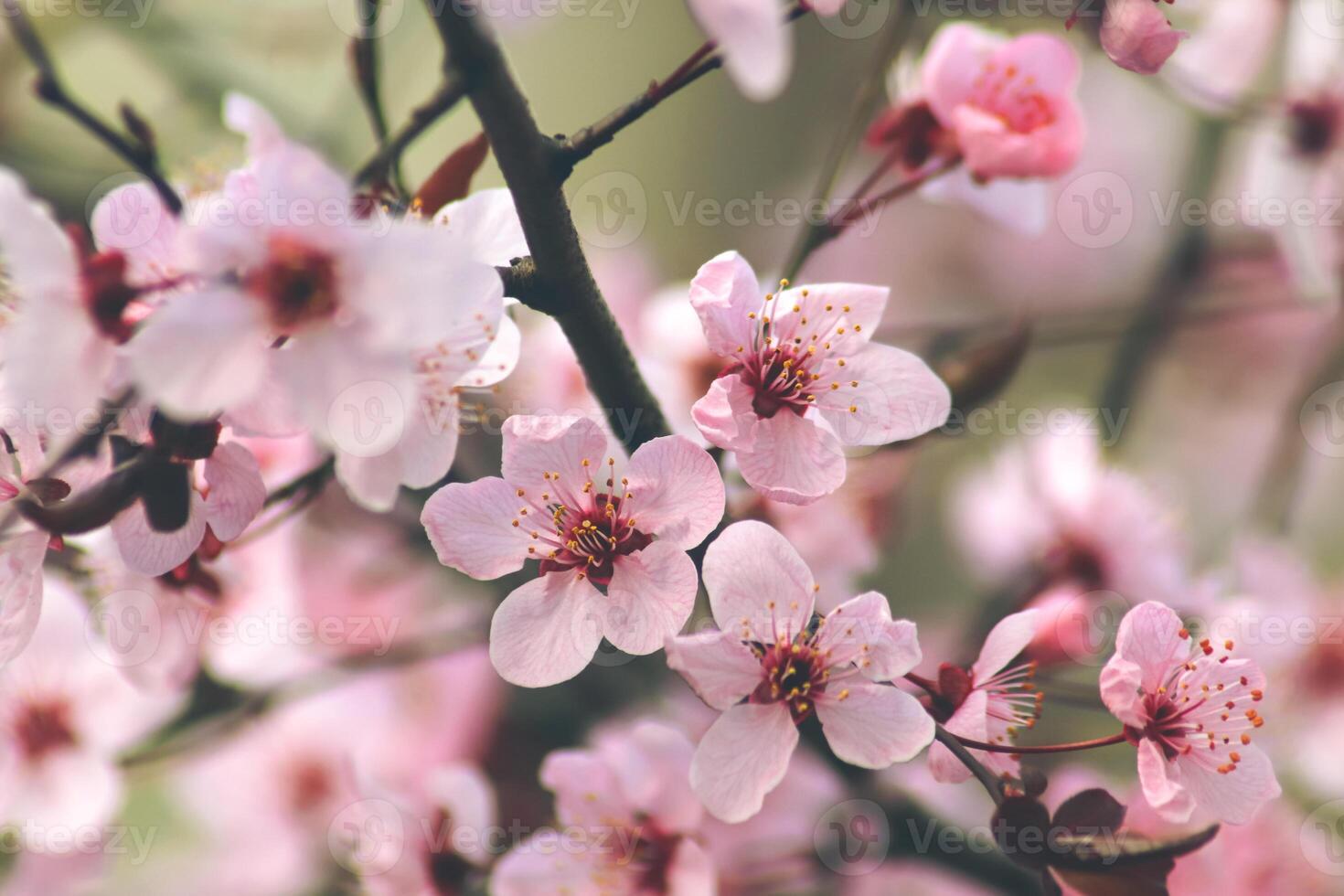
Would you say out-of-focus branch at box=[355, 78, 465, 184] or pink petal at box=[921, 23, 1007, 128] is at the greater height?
out-of-focus branch at box=[355, 78, 465, 184]

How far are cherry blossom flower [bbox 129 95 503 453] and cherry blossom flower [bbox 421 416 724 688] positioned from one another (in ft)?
Answer: 0.32

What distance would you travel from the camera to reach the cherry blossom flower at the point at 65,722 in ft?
2.64

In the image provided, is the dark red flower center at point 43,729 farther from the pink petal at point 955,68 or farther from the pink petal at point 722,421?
the pink petal at point 955,68

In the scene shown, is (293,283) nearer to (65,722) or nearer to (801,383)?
(801,383)

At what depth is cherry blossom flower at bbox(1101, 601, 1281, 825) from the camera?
0.52 m

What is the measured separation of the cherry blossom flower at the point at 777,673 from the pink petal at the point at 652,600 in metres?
0.01

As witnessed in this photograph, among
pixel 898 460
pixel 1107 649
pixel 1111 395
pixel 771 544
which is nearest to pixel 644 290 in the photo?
pixel 898 460

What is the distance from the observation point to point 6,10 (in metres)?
0.44

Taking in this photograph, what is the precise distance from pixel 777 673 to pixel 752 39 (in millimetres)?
299

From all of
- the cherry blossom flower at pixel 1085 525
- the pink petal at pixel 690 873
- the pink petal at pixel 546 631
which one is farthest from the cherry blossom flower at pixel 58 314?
the cherry blossom flower at pixel 1085 525

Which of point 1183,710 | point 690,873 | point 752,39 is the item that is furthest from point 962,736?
point 752,39

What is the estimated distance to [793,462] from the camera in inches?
21.3

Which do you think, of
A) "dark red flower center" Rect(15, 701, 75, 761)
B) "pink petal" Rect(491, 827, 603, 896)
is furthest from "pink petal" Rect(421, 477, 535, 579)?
"dark red flower center" Rect(15, 701, 75, 761)

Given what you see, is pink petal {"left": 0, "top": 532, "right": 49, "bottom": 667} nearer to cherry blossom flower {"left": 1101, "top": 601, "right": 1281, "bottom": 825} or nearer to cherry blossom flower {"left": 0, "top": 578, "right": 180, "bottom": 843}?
cherry blossom flower {"left": 0, "top": 578, "right": 180, "bottom": 843}
